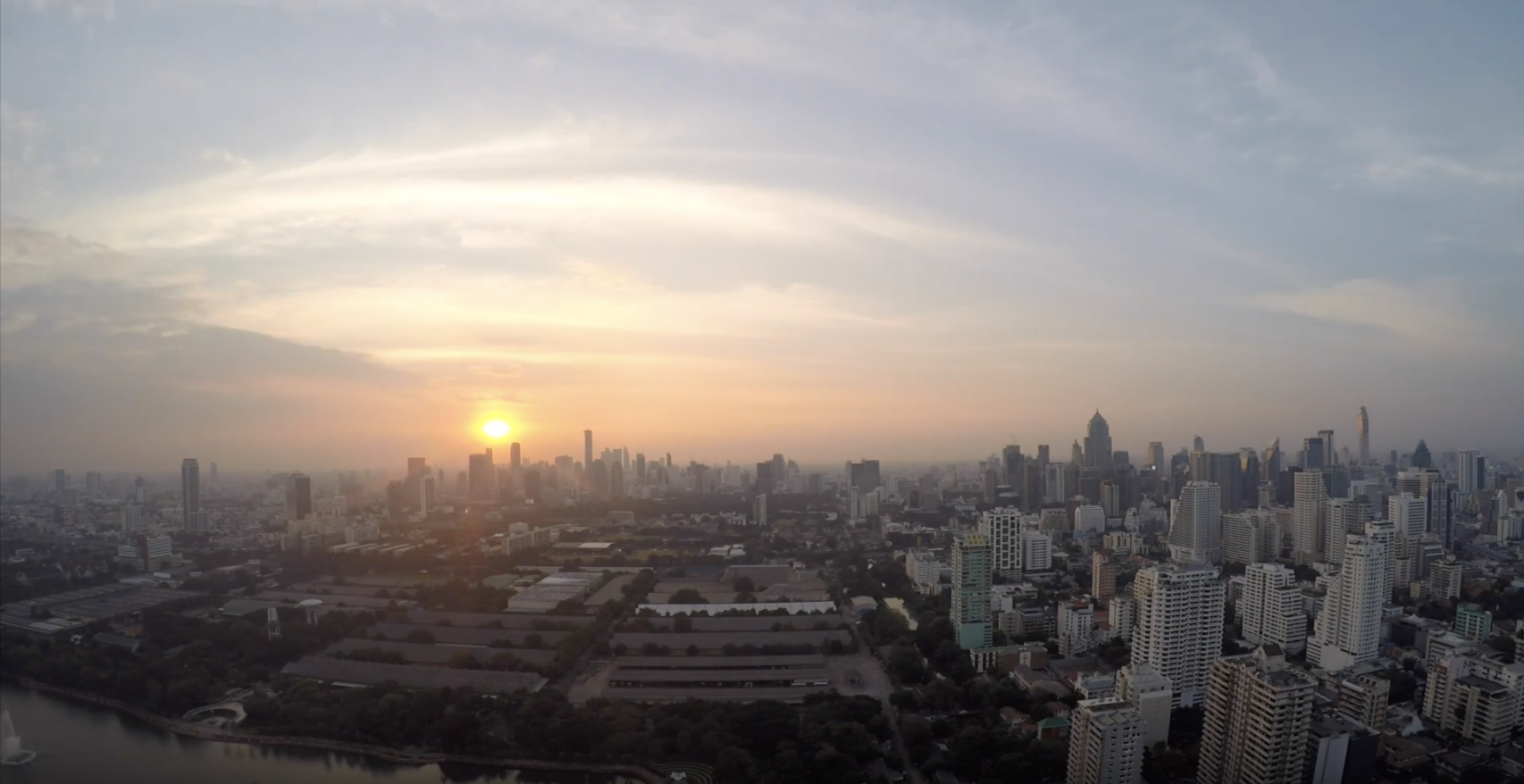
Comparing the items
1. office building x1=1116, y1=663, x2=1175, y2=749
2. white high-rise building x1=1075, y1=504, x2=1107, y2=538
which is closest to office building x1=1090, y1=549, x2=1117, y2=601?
office building x1=1116, y1=663, x2=1175, y2=749

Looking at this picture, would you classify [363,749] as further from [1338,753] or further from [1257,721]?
[1338,753]

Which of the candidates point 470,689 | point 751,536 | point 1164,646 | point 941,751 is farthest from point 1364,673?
point 751,536

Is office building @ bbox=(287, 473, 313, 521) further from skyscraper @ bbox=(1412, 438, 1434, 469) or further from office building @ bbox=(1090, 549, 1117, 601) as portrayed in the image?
skyscraper @ bbox=(1412, 438, 1434, 469)

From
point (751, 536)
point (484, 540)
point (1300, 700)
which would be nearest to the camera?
point (1300, 700)

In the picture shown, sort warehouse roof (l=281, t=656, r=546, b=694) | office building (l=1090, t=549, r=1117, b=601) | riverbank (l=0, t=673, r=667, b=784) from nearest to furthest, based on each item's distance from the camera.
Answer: riverbank (l=0, t=673, r=667, b=784), warehouse roof (l=281, t=656, r=546, b=694), office building (l=1090, t=549, r=1117, b=601)

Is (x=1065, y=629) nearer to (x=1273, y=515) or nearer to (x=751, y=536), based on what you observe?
(x=1273, y=515)

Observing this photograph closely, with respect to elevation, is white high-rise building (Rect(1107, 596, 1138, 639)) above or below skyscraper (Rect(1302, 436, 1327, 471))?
below
